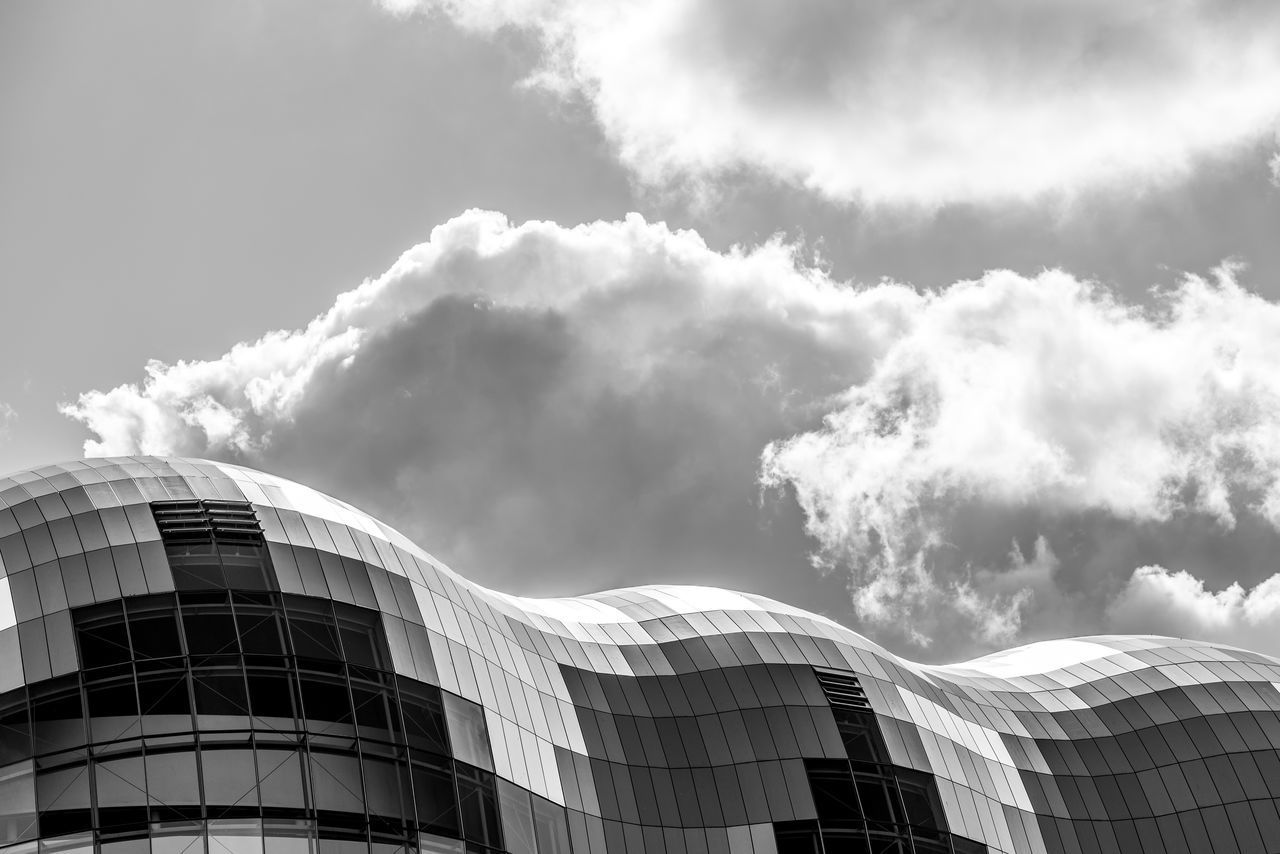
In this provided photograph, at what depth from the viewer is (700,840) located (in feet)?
218

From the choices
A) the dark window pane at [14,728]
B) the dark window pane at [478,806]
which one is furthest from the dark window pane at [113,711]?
the dark window pane at [478,806]

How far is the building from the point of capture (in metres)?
53.0

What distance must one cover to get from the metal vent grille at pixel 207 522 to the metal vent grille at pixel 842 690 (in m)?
28.4

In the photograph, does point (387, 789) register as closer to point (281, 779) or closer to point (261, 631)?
point (281, 779)

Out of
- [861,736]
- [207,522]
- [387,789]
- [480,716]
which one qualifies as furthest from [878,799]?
[207,522]

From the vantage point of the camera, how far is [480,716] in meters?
60.8

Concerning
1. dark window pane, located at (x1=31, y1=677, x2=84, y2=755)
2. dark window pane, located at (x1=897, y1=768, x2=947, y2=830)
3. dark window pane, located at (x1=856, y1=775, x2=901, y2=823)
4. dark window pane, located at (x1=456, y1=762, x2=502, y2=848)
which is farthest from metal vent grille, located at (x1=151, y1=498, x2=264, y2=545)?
dark window pane, located at (x1=897, y1=768, x2=947, y2=830)

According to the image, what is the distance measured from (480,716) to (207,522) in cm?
1369

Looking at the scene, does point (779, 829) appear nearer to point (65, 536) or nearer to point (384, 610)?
point (384, 610)

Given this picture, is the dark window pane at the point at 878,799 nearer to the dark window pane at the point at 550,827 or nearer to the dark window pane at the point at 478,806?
the dark window pane at the point at 550,827

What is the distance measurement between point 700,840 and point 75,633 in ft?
93.3

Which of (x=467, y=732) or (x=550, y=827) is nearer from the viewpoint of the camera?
(x=467, y=732)

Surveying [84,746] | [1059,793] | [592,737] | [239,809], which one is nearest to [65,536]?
[84,746]

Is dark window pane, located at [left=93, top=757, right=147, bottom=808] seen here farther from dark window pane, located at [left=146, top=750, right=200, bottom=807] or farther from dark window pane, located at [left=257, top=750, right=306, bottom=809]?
dark window pane, located at [left=257, top=750, right=306, bottom=809]
